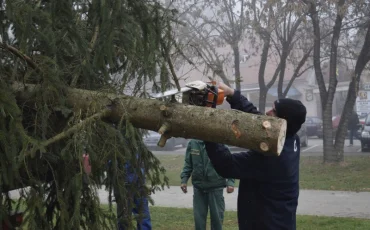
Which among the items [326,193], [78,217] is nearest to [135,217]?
[78,217]

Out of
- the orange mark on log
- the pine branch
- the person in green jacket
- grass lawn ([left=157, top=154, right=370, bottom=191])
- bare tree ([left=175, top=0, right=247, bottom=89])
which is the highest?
bare tree ([left=175, top=0, right=247, bottom=89])

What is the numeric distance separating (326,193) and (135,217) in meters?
7.00

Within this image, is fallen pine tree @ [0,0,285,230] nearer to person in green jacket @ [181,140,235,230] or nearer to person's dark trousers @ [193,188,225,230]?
person in green jacket @ [181,140,235,230]

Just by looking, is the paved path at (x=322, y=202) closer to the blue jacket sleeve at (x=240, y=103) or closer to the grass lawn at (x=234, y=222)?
the grass lawn at (x=234, y=222)

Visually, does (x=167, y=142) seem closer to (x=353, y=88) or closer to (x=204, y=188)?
(x=353, y=88)

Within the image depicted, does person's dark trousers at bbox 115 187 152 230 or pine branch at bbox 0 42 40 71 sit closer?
pine branch at bbox 0 42 40 71

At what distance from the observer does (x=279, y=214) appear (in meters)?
3.70

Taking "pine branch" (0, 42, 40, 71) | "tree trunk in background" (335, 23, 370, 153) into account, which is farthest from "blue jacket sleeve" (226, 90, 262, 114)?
"tree trunk in background" (335, 23, 370, 153)

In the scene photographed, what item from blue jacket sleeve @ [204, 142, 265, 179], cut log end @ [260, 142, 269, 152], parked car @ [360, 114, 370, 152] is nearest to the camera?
cut log end @ [260, 142, 269, 152]

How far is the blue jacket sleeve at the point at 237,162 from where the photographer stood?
363 cm

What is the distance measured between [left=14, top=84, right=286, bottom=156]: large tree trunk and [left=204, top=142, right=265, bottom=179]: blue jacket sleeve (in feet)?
1.26

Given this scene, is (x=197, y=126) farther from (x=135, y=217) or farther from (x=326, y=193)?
(x=326, y=193)

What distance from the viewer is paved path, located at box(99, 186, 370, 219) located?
8.45 m

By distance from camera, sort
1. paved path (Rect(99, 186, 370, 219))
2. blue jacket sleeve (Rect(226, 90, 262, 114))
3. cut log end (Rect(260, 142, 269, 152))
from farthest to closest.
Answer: paved path (Rect(99, 186, 370, 219)), blue jacket sleeve (Rect(226, 90, 262, 114)), cut log end (Rect(260, 142, 269, 152))
